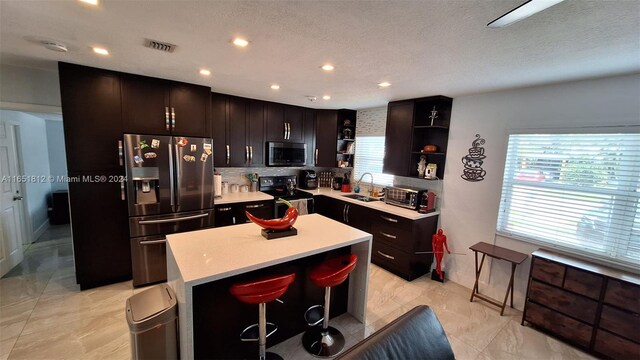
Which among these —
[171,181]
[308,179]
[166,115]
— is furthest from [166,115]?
[308,179]

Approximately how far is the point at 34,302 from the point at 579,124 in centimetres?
570

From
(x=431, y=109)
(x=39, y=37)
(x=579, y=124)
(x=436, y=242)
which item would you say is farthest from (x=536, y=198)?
(x=39, y=37)

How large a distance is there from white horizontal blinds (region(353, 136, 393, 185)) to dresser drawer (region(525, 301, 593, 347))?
2.36m

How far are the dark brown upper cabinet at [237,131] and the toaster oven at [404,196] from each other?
2.11 m

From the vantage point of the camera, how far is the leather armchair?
1123 millimetres

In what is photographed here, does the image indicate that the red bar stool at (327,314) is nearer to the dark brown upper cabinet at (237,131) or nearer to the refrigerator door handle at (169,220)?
the refrigerator door handle at (169,220)

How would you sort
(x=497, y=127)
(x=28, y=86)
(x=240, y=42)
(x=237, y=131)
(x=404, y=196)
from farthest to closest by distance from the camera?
(x=237, y=131), (x=404, y=196), (x=497, y=127), (x=28, y=86), (x=240, y=42)

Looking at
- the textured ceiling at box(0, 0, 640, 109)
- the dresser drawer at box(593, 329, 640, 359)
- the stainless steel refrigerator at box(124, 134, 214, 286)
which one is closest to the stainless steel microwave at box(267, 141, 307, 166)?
the stainless steel refrigerator at box(124, 134, 214, 286)

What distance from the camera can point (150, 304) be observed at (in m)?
1.73

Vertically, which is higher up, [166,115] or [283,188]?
[166,115]

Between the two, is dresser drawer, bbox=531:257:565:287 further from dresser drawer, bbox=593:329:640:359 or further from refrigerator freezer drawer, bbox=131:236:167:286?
refrigerator freezer drawer, bbox=131:236:167:286

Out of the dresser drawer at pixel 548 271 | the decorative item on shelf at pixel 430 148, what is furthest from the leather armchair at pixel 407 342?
the decorative item on shelf at pixel 430 148

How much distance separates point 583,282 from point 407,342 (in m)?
2.10

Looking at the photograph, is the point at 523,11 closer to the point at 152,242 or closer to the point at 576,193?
the point at 576,193
